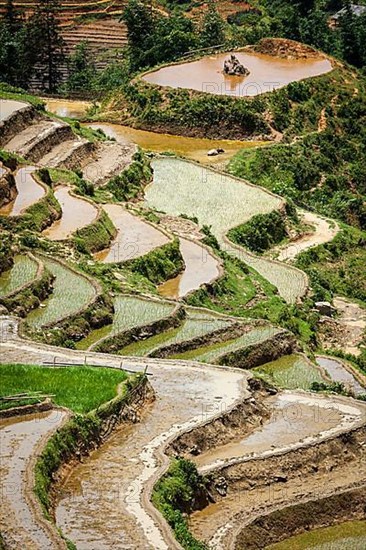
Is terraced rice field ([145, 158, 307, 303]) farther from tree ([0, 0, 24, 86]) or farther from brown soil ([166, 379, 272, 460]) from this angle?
brown soil ([166, 379, 272, 460])

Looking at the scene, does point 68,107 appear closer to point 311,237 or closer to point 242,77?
point 242,77

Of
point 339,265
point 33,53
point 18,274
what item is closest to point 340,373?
point 18,274

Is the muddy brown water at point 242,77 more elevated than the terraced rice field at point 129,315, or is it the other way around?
the terraced rice field at point 129,315

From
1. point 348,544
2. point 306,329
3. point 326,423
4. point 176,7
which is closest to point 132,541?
point 348,544

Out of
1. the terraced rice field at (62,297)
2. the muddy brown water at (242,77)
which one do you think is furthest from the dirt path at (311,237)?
the muddy brown water at (242,77)

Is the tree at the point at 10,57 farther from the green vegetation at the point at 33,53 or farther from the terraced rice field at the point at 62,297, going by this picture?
the terraced rice field at the point at 62,297

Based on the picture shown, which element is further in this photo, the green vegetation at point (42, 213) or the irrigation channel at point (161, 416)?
the green vegetation at point (42, 213)
